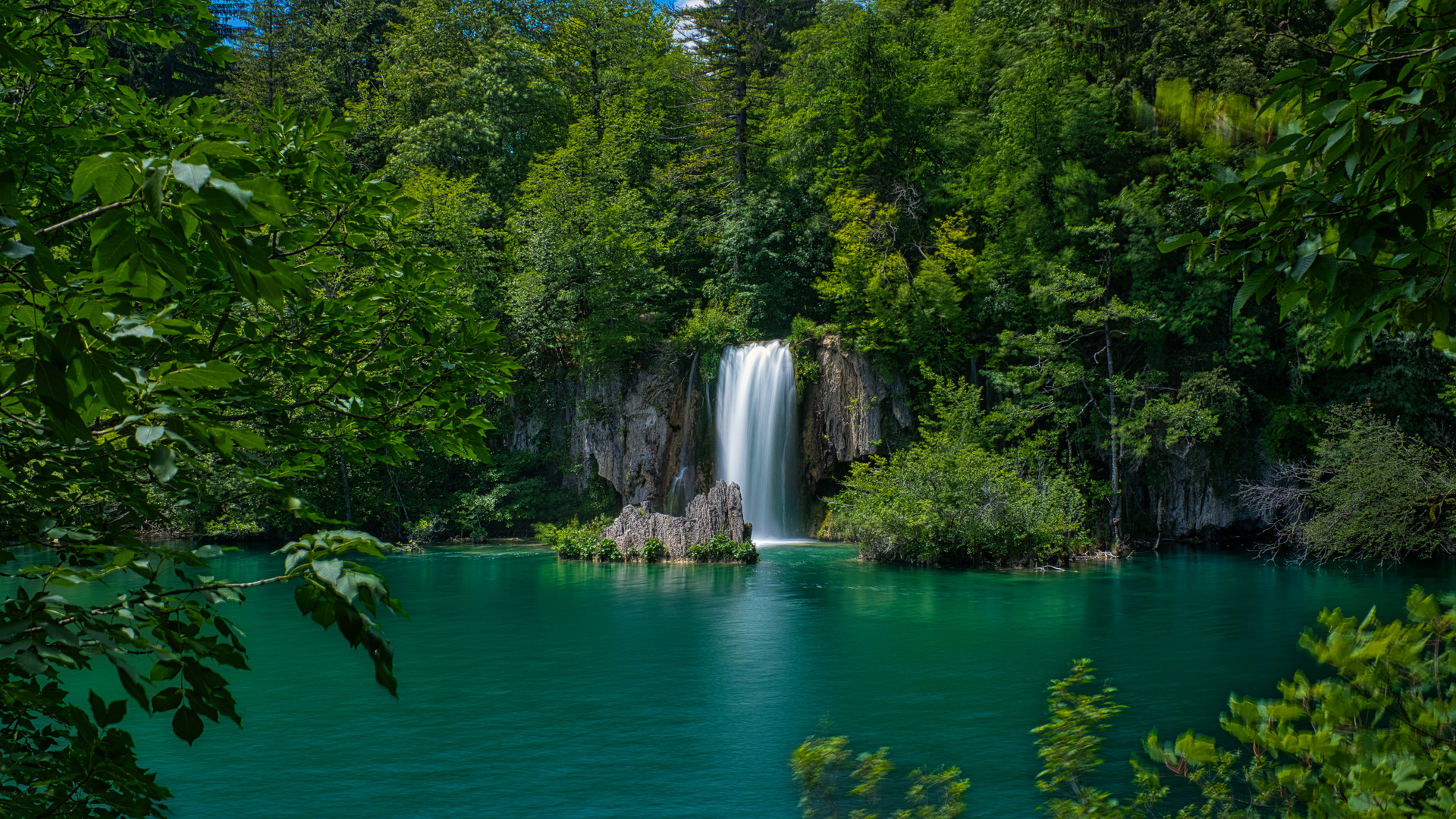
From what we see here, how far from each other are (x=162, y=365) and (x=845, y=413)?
2690 cm

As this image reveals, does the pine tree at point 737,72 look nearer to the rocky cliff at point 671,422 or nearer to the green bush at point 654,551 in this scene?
the rocky cliff at point 671,422

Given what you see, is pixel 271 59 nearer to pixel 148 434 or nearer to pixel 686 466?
pixel 686 466

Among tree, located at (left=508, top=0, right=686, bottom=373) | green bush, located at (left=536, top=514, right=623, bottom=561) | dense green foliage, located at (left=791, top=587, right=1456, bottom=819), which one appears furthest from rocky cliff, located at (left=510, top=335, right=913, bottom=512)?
dense green foliage, located at (left=791, top=587, right=1456, bottom=819)

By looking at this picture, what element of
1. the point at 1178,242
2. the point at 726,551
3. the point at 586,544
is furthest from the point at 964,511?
the point at 1178,242

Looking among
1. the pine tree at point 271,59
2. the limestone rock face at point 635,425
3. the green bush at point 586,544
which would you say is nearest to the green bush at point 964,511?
the green bush at point 586,544

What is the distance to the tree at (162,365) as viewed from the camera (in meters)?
1.58

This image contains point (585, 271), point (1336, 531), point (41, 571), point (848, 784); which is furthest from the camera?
point (585, 271)

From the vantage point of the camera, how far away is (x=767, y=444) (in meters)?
29.8

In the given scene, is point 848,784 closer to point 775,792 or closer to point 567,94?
point 775,792

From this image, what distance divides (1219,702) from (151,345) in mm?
10511

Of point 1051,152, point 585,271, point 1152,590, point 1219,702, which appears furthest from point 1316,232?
point 585,271

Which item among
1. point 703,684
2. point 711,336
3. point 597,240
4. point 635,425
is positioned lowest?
point 703,684

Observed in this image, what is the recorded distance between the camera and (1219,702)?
393 inches

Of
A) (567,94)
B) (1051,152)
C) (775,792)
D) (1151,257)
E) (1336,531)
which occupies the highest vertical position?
(567,94)
